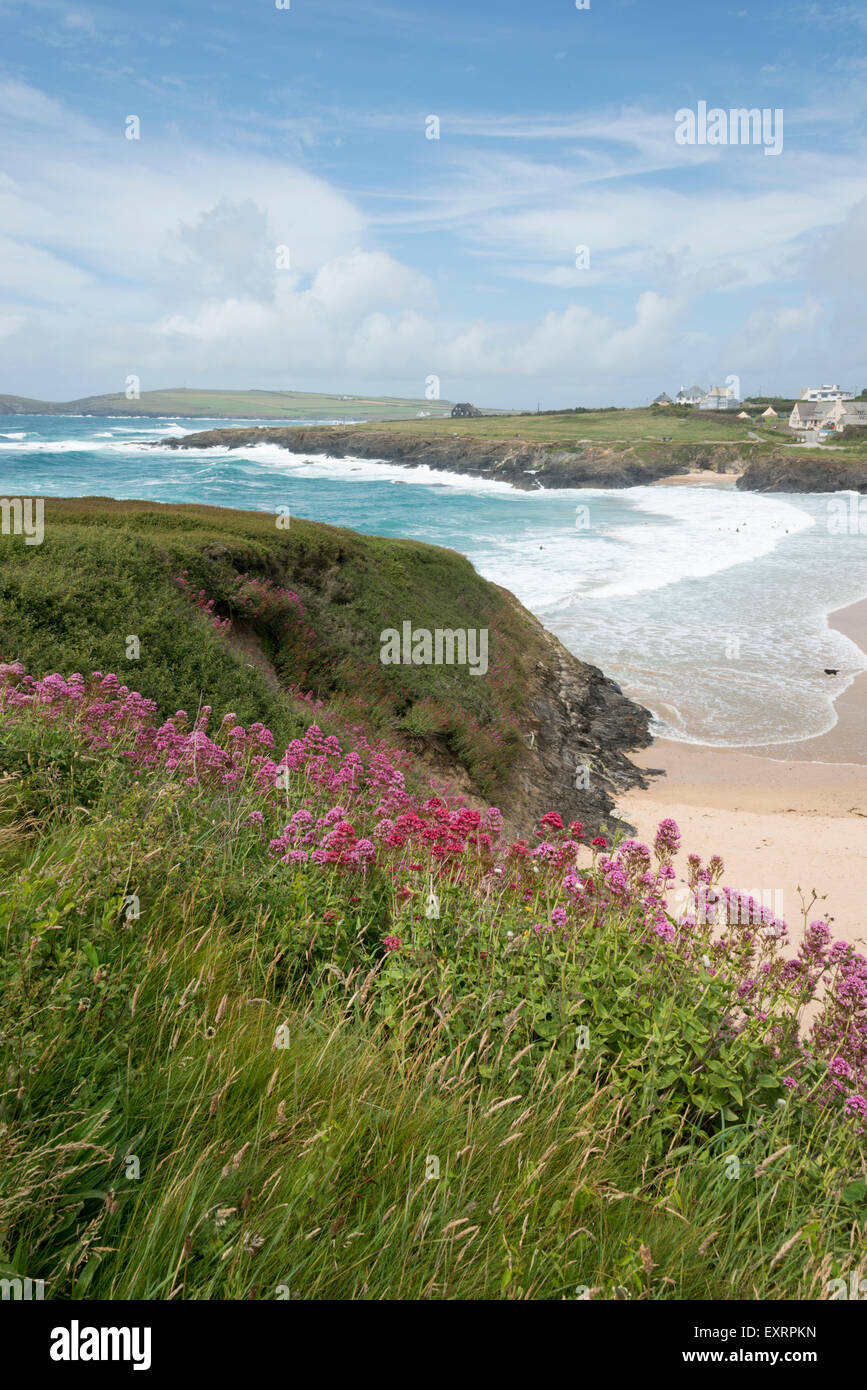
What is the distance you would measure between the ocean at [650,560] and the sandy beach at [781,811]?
1096 millimetres

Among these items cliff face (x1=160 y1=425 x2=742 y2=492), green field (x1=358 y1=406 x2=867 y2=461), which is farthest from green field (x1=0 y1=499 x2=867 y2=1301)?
green field (x1=358 y1=406 x2=867 y2=461)

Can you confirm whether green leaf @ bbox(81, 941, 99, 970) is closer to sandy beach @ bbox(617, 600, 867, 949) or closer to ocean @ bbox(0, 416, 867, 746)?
sandy beach @ bbox(617, 600, 867, 949)

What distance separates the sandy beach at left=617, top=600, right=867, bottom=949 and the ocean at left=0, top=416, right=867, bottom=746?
43.2 inches

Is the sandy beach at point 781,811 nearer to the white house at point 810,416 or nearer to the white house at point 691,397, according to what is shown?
the white house at point 810,416

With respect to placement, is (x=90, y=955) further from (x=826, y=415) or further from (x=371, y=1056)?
(x=826, y=415)

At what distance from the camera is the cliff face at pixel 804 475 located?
93000mm

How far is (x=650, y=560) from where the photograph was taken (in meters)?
45.5

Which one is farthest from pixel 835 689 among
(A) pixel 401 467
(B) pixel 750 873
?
(A) pixel 401 467

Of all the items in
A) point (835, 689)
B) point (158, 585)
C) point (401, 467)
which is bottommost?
point (835, 689)

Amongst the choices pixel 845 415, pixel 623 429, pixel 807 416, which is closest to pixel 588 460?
pixel 623 429

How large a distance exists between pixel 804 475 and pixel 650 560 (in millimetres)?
62324

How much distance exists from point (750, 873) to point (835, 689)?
1322 cm

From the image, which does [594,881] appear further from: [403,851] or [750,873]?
[750,873]

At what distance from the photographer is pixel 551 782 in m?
16.2
